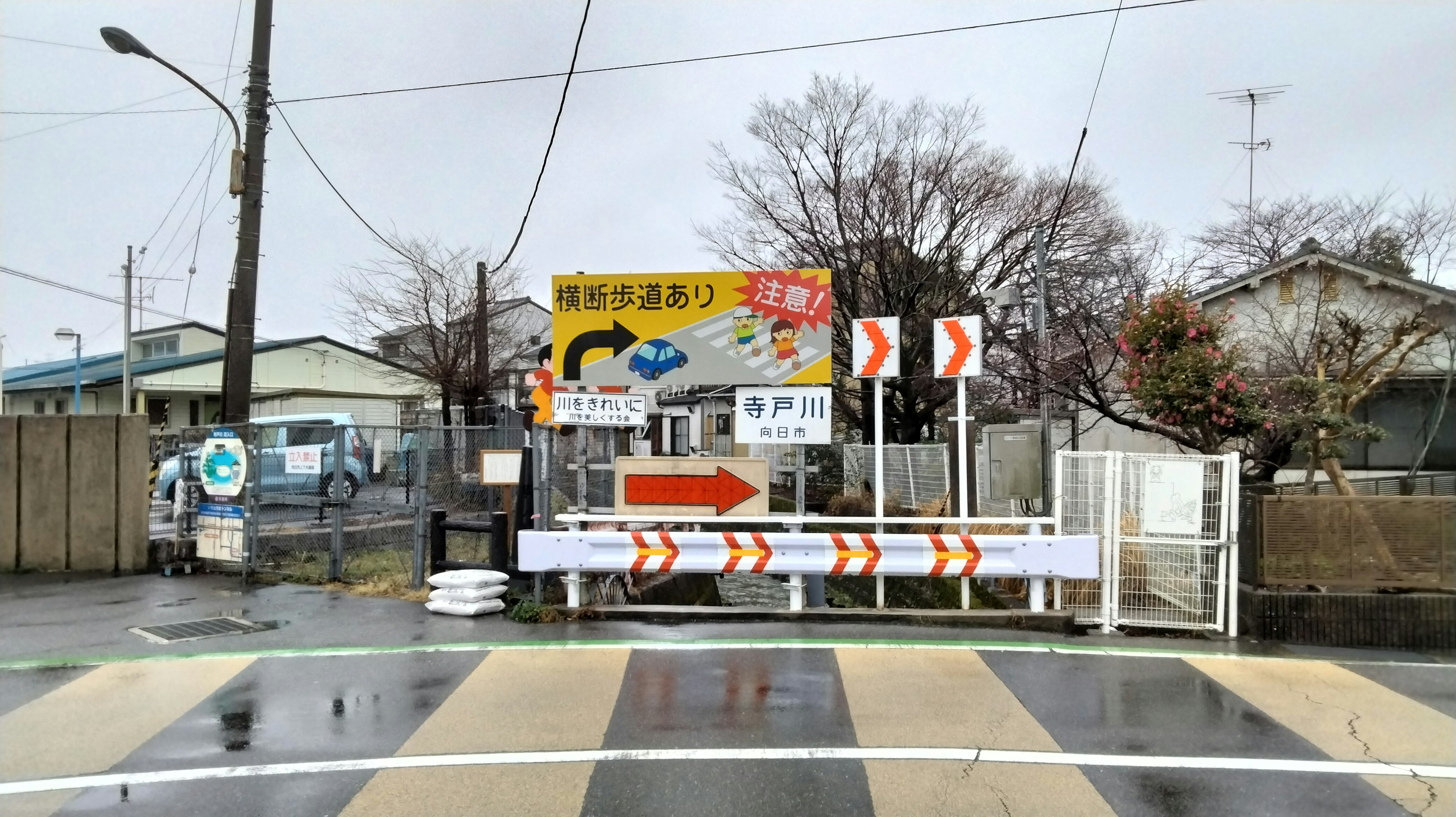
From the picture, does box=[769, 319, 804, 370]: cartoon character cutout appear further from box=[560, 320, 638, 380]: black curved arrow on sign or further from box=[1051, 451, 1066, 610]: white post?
box=[1051, 451, 1066, 610]: white post

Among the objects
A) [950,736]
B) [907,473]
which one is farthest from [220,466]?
[907,473]

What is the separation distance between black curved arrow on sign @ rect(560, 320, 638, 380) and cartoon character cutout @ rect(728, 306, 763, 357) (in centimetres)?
99

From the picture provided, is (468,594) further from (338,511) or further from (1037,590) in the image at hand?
(1037,590)

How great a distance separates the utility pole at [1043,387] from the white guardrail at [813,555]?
4.30ft

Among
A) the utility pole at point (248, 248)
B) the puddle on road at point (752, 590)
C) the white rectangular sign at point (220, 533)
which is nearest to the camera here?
the white rectangular sign at point (220, 533)

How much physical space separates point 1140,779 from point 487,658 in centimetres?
455

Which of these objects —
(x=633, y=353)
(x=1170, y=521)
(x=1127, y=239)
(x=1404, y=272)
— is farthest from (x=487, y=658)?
(x=1127, y=239)

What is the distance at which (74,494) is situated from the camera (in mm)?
10086

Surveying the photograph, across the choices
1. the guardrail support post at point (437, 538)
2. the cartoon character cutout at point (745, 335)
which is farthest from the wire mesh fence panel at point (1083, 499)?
the guardrail support post at point (437, 538)

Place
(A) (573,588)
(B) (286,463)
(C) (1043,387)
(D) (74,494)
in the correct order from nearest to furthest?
1. (A) (573,588)
2. (B) (286,463)
3. (D) (74,494)
4. (C) (1043,387)

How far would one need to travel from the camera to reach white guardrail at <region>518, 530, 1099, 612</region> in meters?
7.04

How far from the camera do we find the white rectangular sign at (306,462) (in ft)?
30.9

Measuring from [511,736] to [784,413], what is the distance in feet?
12.6

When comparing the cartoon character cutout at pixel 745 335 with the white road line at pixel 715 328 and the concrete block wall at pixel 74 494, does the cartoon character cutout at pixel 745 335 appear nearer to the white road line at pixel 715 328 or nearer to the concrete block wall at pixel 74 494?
the white road line at pixel 715 328
